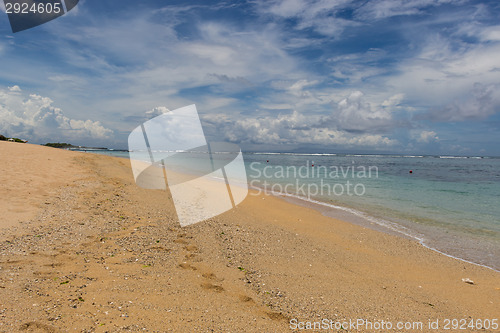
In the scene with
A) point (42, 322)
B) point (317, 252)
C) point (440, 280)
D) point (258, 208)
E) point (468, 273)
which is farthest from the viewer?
point (258, 208)

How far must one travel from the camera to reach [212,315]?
3.94 metres

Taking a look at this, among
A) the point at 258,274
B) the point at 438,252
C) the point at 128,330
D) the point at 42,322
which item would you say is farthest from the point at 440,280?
the point at 42,322

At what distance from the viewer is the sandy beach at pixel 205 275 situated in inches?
148

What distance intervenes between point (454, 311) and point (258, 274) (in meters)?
3.63

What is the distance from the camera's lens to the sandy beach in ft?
12.4

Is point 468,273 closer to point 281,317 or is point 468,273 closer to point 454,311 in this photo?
point 454,311

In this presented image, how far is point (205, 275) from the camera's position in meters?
5.24

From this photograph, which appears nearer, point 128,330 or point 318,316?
point 128,330
